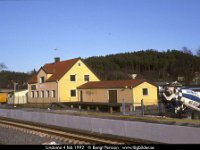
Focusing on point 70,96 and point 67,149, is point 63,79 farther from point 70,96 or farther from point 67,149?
point 67,149

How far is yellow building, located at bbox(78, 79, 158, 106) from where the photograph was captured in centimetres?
4941

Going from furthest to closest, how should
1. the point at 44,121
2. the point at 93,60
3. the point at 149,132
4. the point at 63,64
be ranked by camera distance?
the point at 93,60, the point at 63,64, the point at 44,121, the point at 149,132

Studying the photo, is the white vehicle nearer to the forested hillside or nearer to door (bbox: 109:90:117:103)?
door (bbox: 109:90:117:103)

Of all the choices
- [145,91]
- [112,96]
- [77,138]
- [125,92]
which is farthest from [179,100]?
[112,96]

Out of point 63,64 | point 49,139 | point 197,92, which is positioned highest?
point 63,64

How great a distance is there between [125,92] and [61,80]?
15389 mm

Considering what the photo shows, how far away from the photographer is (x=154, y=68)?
151500 millimetres

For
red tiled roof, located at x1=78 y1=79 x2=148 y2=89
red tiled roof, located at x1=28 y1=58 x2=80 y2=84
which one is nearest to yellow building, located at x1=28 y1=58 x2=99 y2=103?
red tiled roof, located at x1=28 y1=58 x2=80 y2=84

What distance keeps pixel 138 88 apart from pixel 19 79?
108 metres

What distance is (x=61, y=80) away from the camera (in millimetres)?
62344

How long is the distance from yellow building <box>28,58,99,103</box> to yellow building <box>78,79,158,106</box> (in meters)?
6.60

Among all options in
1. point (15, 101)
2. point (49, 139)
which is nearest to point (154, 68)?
point (15, 101)

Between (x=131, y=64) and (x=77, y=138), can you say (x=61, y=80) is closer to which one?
(x=77, y=138)

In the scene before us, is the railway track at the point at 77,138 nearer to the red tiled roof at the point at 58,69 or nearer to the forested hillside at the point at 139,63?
the red tiled roof at the point at 58,69
